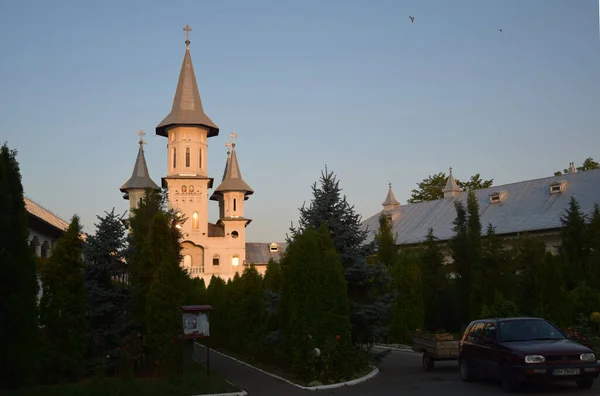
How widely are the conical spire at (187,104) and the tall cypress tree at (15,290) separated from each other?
57.4 metres

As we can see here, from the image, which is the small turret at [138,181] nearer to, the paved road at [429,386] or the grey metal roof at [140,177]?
the grey metal roof at [140,177]

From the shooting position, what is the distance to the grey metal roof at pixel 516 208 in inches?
2044

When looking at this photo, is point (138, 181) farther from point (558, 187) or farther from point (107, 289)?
point (107, 289)

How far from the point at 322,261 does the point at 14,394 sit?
6990 mm

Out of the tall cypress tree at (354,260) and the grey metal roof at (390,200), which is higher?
the grey metal roof at (390,200)

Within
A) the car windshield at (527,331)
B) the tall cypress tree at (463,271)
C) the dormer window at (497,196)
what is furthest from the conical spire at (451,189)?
the car windshield at (527,331)

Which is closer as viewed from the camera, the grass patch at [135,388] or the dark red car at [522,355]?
the dark red car at [522,355]

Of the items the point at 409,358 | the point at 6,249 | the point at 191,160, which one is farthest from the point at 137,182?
the point at 6,249

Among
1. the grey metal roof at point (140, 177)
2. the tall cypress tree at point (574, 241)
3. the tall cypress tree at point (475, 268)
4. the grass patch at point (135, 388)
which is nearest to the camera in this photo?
the grass patch at point (135, 388)

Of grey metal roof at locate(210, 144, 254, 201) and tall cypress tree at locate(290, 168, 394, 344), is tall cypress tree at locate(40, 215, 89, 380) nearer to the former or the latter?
tall cypress tree at locate(290, 168, 394, 344)

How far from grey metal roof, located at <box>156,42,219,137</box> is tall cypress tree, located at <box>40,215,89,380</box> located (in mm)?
55898

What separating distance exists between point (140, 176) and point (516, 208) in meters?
40.5

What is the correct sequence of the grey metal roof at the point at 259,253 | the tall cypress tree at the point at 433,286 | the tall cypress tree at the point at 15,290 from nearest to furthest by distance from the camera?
the tall cypress tree at the point at 15,290
the tall cypress tree at the point at 433,286
the grey metal roof at the point at 259,253

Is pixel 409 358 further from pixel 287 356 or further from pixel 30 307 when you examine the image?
pixel 30 307
